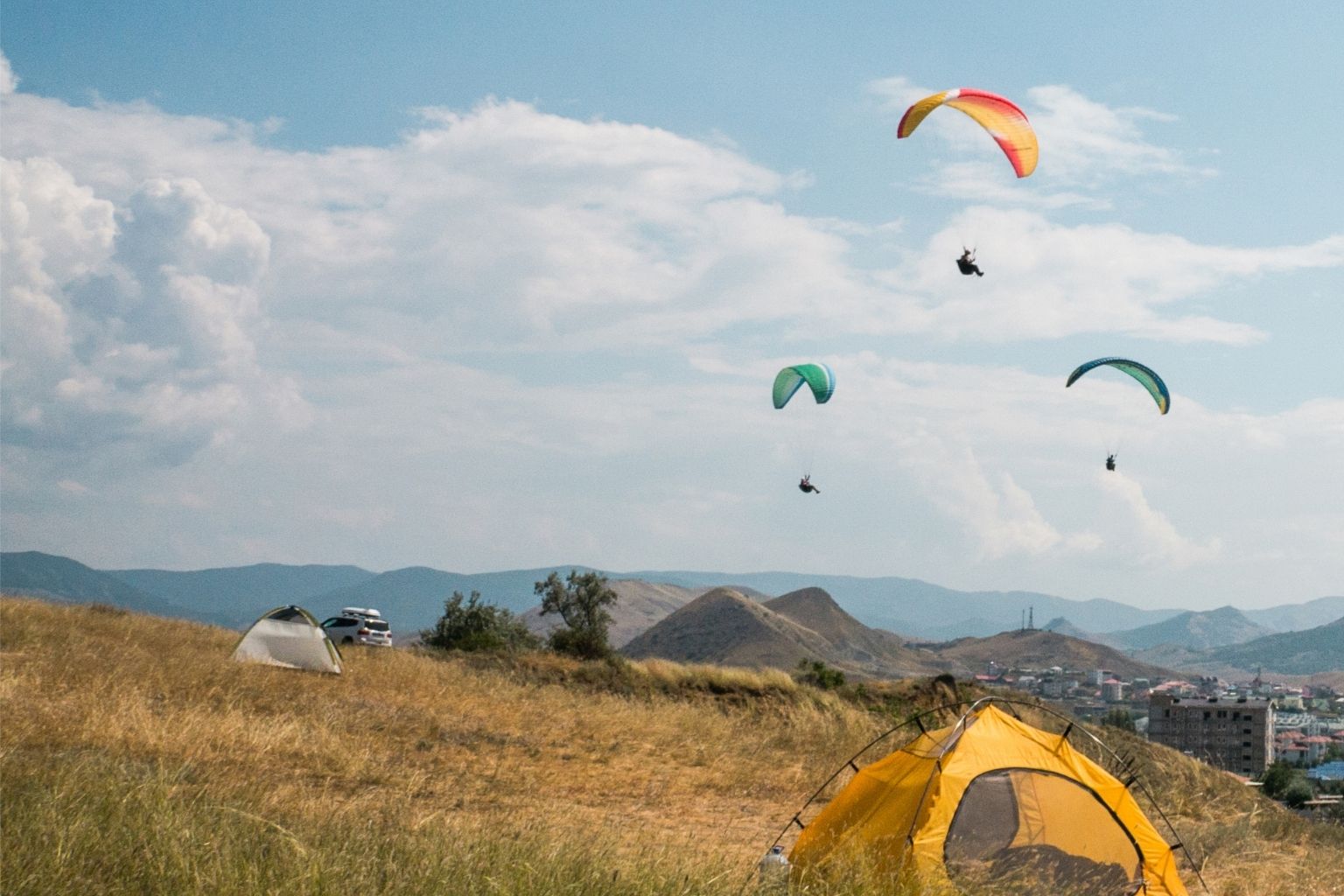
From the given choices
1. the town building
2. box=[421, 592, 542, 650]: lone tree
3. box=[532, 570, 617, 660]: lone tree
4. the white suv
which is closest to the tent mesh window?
the white suv

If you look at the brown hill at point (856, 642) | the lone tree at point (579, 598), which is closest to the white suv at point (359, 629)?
the lone tree at point (579, 598)

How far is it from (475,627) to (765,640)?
112189 millimetres

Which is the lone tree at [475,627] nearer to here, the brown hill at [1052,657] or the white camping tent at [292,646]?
the white camping tent at [292,646]

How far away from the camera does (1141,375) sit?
1021 inches

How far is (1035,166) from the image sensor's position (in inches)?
858

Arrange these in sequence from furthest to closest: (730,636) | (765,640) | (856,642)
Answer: (856,642), (730,636), (765,640)

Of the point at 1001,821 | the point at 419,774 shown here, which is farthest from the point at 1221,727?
the point at 1001,821

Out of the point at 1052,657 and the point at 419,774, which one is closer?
the point at 419,774

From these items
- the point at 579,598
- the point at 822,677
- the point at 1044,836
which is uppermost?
the point at 579,598

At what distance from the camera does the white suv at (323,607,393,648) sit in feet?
116

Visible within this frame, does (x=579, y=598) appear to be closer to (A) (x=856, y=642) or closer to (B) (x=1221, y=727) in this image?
(B) (x=1221, y=727)

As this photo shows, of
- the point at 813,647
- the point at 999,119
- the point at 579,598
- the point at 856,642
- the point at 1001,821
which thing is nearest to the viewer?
the point at 1001,821

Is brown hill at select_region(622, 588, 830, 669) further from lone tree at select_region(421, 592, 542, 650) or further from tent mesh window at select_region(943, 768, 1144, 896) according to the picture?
tent mesh window at select_region(943, 768, 1144, 896)

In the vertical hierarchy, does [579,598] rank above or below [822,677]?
above
